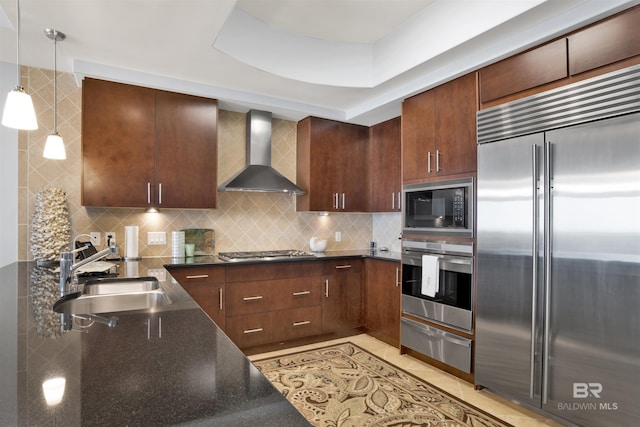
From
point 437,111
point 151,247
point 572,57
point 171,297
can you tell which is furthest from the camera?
point 151,247

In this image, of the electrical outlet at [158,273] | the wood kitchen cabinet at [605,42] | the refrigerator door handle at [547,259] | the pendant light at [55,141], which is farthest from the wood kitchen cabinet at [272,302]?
the wood kitchen cabinet at [605,42]

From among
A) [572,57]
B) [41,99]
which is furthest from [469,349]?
[41,99]

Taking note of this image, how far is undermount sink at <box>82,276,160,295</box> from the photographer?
1990mm

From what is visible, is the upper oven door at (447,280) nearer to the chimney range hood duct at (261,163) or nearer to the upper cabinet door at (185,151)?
the chimney range hood duct at (261,163)

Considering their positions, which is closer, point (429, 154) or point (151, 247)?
point (429, 154)

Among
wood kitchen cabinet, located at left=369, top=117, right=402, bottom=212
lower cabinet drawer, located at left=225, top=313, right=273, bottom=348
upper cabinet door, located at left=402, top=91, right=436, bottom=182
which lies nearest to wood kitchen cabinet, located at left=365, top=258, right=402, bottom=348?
wood kitchen cabinet, located at left=369, top=117, right=402, bottom=212

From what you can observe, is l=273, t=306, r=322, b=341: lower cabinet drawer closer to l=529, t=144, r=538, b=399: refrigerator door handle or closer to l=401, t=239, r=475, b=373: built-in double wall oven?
l=401, t=239, r=475, b=373: built-in double wall oven

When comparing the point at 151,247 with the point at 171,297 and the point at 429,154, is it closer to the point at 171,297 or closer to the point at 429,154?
the point at 171,297

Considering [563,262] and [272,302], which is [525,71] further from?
[272,302]

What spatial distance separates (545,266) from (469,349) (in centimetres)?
84

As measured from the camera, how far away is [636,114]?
1739 mm

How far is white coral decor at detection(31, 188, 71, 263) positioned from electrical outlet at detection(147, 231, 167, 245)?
650 mm

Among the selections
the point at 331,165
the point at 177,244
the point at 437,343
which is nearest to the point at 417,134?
the point at 331,165

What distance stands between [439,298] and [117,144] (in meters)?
2.89
